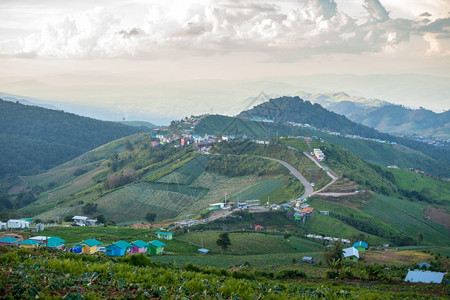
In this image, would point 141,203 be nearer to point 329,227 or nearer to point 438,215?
point 329,227

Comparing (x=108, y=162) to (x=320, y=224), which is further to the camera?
(x=108, y=162)

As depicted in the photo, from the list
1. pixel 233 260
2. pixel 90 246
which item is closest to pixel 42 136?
pixel 90 246

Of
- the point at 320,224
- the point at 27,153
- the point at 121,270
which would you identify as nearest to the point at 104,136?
the point at 27,153

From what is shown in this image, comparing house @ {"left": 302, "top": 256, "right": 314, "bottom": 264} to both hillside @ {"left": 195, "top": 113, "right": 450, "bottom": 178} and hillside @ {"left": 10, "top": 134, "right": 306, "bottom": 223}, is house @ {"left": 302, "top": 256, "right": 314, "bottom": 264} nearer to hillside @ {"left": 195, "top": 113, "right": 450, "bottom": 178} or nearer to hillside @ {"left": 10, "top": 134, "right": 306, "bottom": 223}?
hillside @ {"left": 10, "top": 134, "right": 306, "bottom": 223}

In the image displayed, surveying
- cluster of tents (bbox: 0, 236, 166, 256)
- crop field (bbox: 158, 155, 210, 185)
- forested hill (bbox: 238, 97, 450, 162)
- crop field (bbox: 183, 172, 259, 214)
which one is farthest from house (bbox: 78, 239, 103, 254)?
forested hill (bbox: 238, 97, 450, 162)

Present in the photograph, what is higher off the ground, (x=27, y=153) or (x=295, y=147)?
(x=295, y=147)

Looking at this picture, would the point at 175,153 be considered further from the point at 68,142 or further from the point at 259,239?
the point at 68,142

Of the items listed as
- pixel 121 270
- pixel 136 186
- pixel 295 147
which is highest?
pixel 121 270

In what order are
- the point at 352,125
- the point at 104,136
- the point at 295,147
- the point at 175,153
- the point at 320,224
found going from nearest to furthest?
the point at 320,224
the point at 295,147
the point at 175,153
the point at 104,136
the point at 352,125
